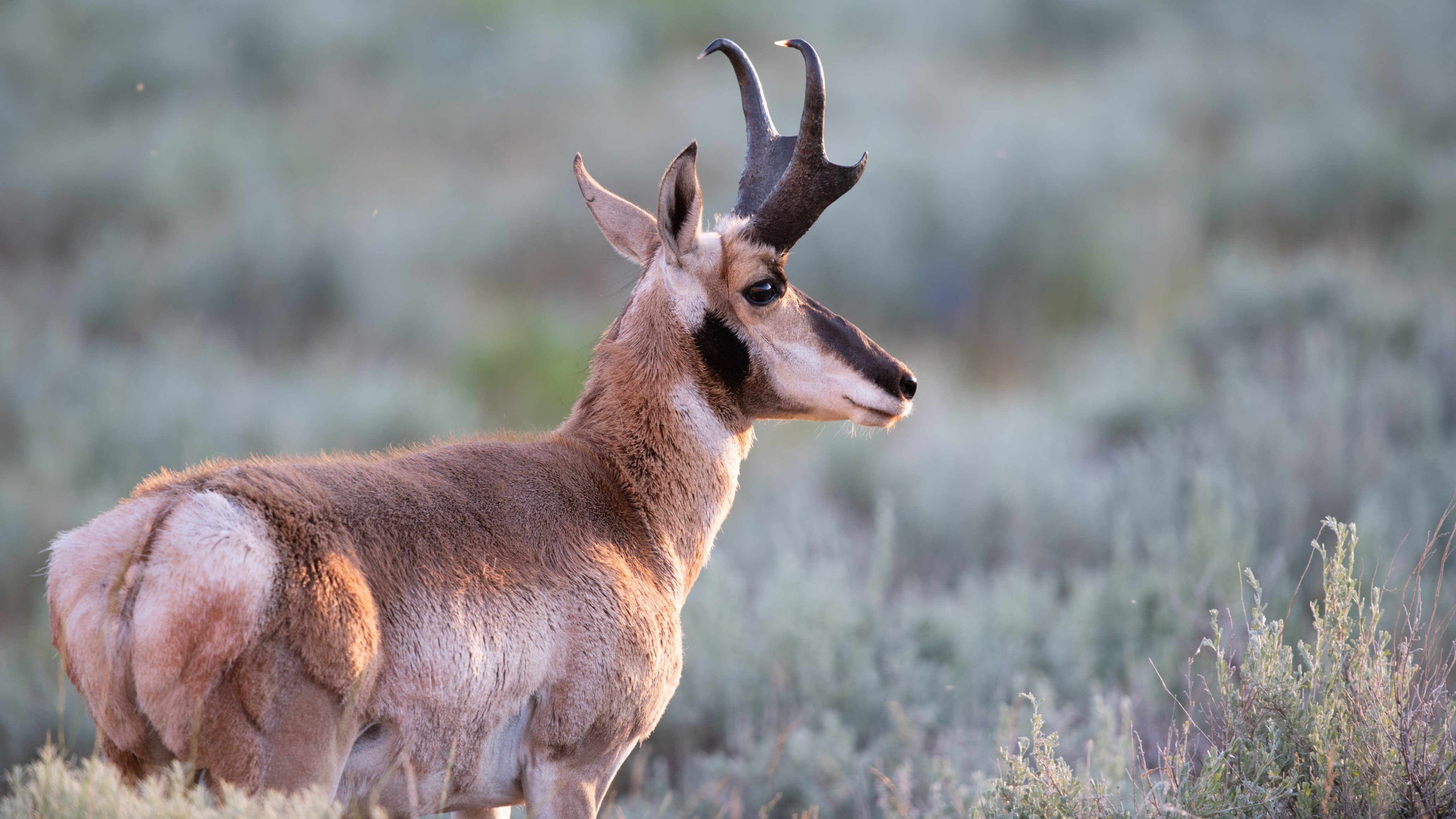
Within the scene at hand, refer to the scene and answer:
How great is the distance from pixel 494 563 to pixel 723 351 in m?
1.11

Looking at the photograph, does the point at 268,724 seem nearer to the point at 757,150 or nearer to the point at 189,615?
the point at 189,615

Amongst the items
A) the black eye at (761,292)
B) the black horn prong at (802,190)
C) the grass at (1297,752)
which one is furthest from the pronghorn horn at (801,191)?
the grass at (1297,752)

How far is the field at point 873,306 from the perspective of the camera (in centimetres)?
563

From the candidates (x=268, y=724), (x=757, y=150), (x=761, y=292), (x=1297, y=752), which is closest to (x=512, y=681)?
(x=268, y=724)

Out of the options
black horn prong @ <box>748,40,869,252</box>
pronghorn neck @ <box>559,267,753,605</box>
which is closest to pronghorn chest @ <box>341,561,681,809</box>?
pronghorn neck @ <box>559,267,753,605</box>

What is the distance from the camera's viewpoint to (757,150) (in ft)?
12.4

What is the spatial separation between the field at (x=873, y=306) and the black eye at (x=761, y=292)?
30.9 inches

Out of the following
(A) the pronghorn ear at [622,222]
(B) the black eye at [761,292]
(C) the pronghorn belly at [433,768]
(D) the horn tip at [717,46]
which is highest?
(D) the horn tip at [717,46]

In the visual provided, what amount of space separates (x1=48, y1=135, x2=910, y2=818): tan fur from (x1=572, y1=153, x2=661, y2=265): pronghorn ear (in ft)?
0.04

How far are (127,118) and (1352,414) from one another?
15.4m

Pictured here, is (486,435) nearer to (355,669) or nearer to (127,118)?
(355,669)

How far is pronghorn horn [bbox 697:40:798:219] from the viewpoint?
3.77 meters

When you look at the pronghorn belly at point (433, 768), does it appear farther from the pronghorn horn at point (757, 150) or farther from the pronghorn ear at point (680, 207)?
the pronghorn horn at point (757, 150)

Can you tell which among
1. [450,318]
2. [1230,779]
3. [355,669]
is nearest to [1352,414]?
[1230,779]
